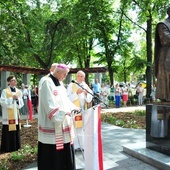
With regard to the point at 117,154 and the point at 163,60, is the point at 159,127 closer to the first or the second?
the point at 117,154

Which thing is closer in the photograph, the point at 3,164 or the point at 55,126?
the point at 55,126

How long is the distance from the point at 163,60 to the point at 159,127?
1377mm

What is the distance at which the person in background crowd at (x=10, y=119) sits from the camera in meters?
7.00

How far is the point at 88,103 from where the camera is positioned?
6598 mm

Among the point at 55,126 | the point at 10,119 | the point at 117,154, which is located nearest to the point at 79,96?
the point at 117,154

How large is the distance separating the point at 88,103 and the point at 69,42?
1220cm

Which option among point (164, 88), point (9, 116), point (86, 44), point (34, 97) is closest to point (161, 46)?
point (164, 88)

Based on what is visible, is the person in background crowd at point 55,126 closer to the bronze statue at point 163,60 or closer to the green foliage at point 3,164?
the green foliage at point 3,164

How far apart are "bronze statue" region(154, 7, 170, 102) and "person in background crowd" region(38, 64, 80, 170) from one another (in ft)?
7.65

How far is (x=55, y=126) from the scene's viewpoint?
3.95 m

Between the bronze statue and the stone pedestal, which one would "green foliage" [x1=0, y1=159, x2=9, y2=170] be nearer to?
the stone pedestal

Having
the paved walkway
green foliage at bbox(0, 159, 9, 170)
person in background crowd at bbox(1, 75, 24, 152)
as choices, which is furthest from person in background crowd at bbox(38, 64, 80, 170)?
person in background crowd at bbox(1, 75, 24, 152)

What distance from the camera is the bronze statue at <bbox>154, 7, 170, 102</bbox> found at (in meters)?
5.50

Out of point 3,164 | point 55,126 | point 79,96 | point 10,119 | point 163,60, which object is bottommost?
point 3,164
